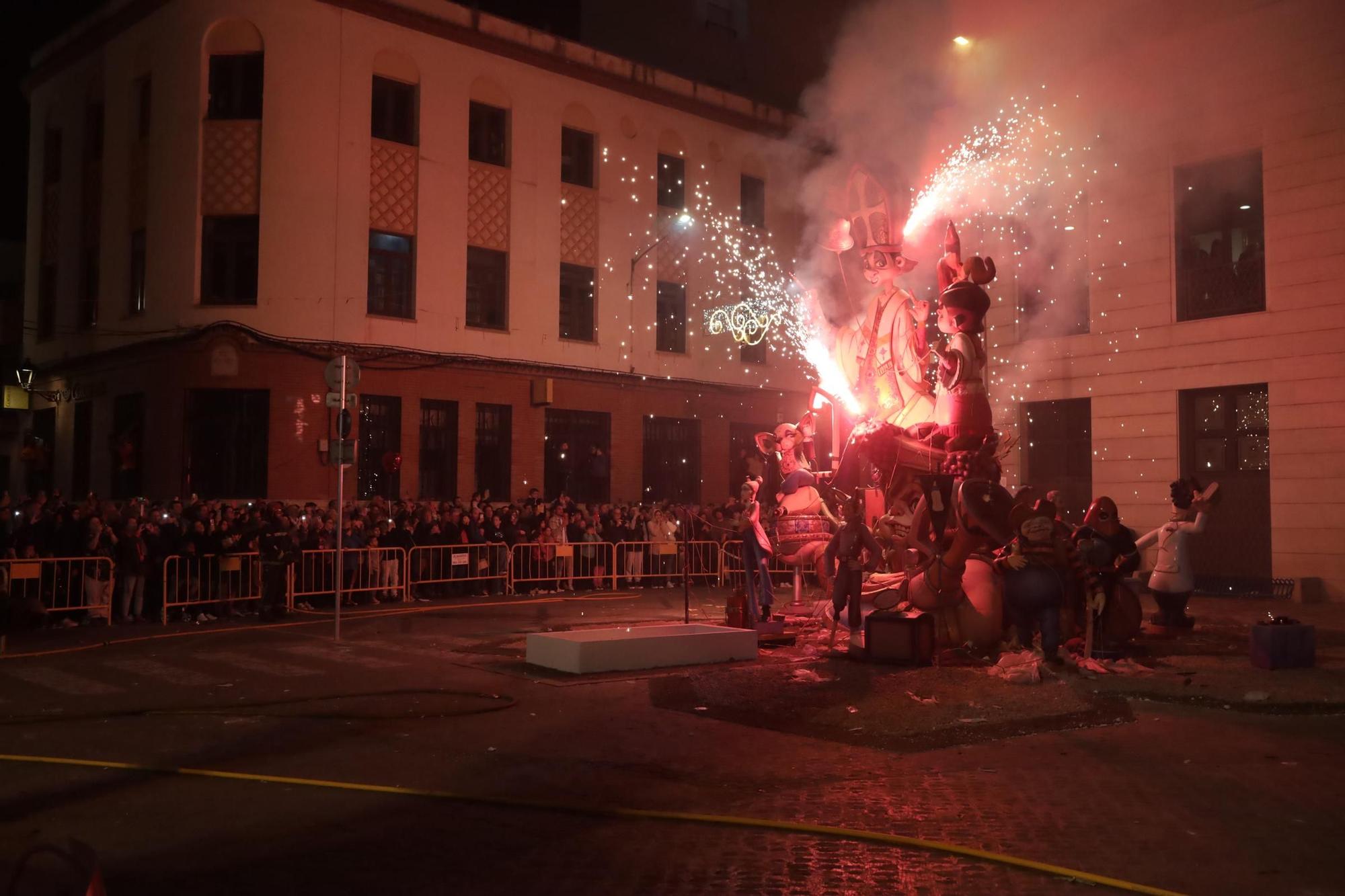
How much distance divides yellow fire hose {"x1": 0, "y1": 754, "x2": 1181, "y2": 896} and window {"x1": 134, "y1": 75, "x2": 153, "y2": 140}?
20.9m

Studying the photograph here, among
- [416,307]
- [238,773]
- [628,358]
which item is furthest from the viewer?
[628,358]

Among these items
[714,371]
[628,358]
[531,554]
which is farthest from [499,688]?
[714,371]

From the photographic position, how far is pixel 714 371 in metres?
31.3

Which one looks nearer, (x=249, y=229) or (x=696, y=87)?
(x=249, y=229)

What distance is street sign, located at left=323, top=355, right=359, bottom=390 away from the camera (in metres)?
13.9

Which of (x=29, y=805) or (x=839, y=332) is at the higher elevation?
(x=839, y=332)

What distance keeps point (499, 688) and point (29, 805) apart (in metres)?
4.70

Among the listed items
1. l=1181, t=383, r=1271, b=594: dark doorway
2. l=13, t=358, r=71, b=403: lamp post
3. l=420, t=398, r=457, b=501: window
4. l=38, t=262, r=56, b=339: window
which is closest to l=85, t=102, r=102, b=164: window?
l=38, t=262, r=56, b=339: window

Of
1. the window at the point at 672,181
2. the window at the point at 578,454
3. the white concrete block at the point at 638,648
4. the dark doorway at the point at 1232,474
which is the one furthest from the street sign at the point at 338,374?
the window at the point at 672,181

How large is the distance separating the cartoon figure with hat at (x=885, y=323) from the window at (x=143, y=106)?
1722cm

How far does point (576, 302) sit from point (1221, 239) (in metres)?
14.6

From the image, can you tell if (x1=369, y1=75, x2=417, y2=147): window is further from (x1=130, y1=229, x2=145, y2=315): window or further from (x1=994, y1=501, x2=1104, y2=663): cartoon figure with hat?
(x1=994, y1=501, x2=1104, y2=663): cartoon figure with hat

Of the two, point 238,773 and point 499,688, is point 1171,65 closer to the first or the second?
point 499,688

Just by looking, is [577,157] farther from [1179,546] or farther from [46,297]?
[1179,546]
